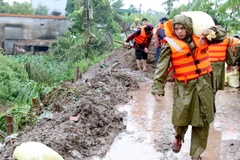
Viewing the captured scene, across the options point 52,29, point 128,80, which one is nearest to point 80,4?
point 52,29

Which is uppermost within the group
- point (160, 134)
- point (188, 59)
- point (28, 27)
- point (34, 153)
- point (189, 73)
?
point (188, 59)

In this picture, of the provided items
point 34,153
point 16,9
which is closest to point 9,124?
point 34,153

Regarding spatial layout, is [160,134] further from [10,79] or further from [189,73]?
[10,79]

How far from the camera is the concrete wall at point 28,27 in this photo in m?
31.4

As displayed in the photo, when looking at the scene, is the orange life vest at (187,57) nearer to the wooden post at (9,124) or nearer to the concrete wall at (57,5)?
the wooden post at (9,124)

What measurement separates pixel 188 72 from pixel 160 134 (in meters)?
1.67

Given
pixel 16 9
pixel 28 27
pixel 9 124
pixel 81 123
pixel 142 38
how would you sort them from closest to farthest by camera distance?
pixel 81 123 → pixel 9 124 → pixel 142 38 → pixel 28 27 → pixel 16 9

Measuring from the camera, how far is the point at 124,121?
6043mm

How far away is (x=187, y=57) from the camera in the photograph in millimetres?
3986

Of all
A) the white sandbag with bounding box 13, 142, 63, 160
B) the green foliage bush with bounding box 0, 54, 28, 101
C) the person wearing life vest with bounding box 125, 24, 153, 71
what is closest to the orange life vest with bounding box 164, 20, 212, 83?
the white sandbag with bounding box 13, 142, 63, 160

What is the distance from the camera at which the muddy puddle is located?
4.56m

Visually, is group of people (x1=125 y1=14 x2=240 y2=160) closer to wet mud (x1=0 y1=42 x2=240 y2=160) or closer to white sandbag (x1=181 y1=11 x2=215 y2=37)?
white sandbag (x1=181 y1=11 x2=215 y2=37)

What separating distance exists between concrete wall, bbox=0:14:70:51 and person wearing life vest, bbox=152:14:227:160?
2936 centimetres

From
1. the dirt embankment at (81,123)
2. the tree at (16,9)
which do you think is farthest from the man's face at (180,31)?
the tree at (16,9)
